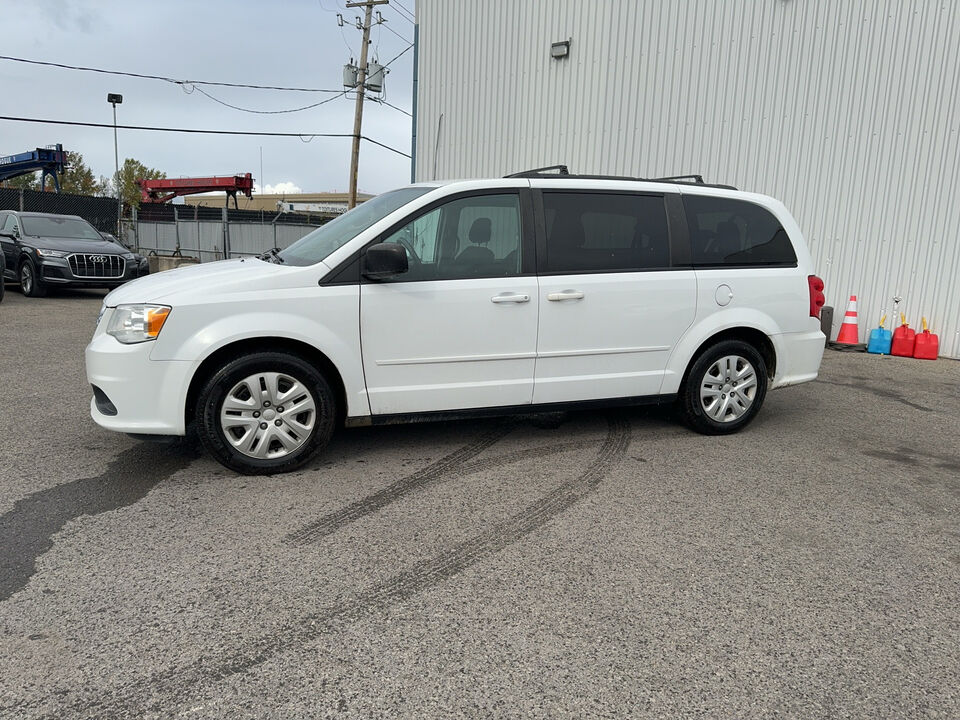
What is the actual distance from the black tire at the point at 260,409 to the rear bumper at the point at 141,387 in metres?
0.14

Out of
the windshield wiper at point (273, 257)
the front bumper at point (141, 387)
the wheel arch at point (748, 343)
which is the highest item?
the windshield wiper at point (273, 257)

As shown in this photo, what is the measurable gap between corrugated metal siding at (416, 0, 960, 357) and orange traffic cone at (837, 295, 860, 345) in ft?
0.74

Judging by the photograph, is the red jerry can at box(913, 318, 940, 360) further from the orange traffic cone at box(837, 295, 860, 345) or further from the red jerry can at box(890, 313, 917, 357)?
the orange traffic cone at box(837, 295, 860, 345)

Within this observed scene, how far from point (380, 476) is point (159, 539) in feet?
4.33

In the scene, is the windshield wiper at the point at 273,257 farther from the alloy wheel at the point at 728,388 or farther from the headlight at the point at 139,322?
the alloy wheel at the point at 728,388

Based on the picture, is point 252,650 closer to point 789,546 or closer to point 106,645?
point 106,645

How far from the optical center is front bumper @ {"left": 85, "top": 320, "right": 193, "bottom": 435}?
13.2 ft

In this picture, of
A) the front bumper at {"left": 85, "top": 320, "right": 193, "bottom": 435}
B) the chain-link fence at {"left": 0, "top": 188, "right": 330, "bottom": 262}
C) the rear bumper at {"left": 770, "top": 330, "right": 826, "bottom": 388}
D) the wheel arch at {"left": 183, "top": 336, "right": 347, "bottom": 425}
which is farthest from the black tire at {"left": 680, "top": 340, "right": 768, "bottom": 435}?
the chain-link fence at {"left": 0, "top": 188, "right": 330, "bottom": 262}

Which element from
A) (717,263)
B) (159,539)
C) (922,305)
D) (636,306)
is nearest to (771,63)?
(922,305)

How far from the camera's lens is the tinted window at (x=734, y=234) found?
525 cm

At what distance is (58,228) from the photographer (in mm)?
14383

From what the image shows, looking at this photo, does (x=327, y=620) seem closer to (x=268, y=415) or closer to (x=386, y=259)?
(x=268, y=415)

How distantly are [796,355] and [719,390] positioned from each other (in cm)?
72

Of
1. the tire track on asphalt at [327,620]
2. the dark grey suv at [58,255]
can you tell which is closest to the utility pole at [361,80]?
the dark grey suv at [58,255]
